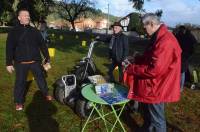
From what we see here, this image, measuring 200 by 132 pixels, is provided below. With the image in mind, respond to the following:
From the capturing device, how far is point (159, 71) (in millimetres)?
4664

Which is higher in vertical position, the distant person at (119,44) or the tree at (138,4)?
the tree at (138,4)

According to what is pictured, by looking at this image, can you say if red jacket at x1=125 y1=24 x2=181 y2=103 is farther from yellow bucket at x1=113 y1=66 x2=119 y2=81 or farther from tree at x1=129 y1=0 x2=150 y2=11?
tree at x1=129 y1=0 x2=150 y2=11

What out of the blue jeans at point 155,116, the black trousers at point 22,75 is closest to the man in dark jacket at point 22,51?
the black trousers at point 22,75

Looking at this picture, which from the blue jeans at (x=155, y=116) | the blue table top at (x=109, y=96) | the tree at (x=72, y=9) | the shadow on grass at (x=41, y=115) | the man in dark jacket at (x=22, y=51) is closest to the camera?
the blue jeans at (x=155, y=116)

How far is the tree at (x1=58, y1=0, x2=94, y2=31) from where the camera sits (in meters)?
96.9

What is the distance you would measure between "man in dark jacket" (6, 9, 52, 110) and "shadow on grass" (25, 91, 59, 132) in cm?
38

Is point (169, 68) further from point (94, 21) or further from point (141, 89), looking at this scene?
point (94, 21)

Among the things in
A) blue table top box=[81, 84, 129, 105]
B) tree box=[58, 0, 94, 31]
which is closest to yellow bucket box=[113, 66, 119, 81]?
blue table top box=[81, 84, 129, 105]

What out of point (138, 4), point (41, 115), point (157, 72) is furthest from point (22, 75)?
point (138, 4)

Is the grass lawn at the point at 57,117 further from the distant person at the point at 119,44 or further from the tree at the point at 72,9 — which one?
the tree at the point at 72,9

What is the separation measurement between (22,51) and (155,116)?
11.3 ft

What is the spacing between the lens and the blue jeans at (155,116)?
504 cm

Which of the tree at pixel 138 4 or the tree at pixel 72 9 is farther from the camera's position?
the tree at pixel 72 9

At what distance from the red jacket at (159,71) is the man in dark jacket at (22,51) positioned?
3021mm
